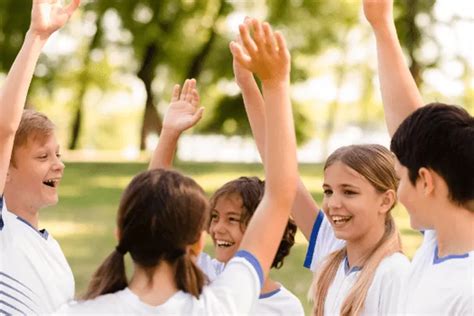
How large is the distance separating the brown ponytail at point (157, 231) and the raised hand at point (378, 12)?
1004 millimetres

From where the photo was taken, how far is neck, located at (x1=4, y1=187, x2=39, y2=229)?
3148 mm

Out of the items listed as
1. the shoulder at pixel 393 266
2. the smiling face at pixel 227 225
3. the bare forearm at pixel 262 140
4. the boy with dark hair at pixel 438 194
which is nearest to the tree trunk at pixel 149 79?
the bare forearm at pixel 262 140

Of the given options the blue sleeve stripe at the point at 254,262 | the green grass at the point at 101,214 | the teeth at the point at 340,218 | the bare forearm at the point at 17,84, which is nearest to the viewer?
the blue sleeve stripe at the point at 254,262

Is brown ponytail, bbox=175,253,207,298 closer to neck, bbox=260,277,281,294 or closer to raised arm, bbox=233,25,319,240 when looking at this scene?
raised arm, bbox=233,25,319,240

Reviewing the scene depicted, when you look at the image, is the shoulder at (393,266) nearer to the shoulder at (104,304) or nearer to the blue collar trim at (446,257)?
the blue collar trim at (446,257)

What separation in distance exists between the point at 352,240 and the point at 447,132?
0.86 meters

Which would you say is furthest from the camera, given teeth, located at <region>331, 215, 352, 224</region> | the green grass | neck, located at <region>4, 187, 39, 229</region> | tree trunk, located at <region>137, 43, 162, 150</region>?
tree trunk, located at <region>137, 43, 162, 150</region>

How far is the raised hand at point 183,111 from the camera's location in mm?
3236

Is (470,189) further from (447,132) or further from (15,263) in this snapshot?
(15,263)

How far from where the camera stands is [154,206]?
224 centimetres

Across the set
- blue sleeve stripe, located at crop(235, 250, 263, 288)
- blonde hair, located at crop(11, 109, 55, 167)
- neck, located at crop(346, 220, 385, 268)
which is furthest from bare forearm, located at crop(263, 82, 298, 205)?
blonde hair, located at crop(11, 109, 55, 167)

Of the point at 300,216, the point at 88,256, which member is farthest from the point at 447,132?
the point at 88,256

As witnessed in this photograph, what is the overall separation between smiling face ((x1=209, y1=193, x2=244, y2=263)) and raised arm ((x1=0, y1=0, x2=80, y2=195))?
3.04ft

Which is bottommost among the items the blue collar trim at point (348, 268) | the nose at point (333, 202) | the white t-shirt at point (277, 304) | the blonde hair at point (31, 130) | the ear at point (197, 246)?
the white t-shirt at point (277, 304)
